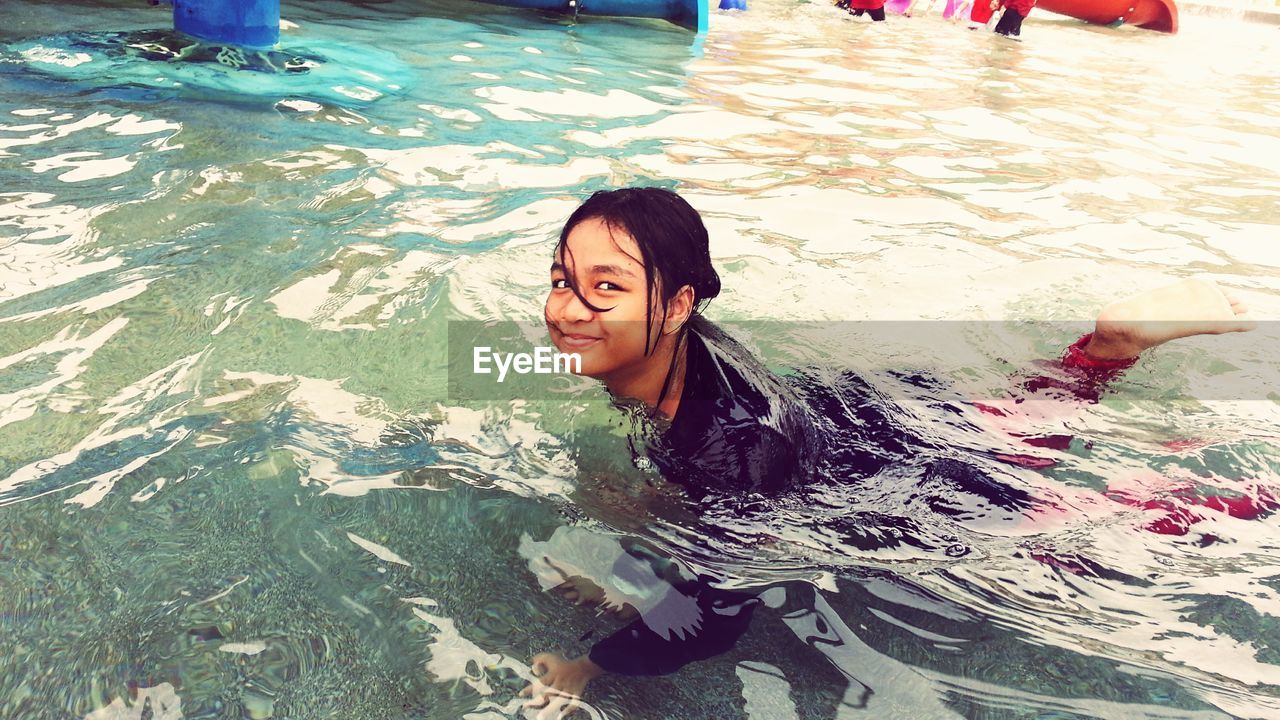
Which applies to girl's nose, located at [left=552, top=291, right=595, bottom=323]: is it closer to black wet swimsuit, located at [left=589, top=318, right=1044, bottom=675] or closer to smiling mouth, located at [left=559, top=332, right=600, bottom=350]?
smiling mouth, located at [left=559, top=332, right=600, bottom=350]

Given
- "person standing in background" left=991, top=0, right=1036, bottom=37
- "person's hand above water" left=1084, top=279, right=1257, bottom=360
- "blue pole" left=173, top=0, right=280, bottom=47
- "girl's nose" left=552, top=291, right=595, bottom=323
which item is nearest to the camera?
"girl's nose" left=552, top=291, right=595, bottom=323

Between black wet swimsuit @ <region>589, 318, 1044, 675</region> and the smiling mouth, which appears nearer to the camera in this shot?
black wet swimsuit @ <region>589, 318, 1044, 675</region>

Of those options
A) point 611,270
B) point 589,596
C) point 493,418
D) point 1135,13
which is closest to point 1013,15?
point 1135,13

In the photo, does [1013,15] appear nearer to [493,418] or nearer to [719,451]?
[493,418]

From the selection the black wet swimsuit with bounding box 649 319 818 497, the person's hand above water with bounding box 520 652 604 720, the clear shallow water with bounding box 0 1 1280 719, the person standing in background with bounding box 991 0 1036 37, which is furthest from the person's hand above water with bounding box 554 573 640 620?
the person standing in background with bounding box 991 0 1036 37

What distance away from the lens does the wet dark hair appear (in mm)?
2232

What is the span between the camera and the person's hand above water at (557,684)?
180 centimetres

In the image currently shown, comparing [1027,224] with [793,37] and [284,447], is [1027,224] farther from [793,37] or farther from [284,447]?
[793,37]

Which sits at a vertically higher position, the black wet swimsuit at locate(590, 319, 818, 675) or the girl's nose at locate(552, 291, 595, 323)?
the girl's nose at locate(552, 291, 595, 323)

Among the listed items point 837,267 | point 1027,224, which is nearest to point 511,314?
point 837,267

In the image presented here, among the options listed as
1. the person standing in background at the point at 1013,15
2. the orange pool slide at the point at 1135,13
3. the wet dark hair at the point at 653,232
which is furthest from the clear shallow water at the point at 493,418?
the orange pool slide at the point at 1135,13

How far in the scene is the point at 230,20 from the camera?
6.50 metres

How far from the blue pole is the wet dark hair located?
5241 mm

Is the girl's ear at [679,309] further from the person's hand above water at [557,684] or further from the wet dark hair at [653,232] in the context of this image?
the person's hand above water at [557,684]
